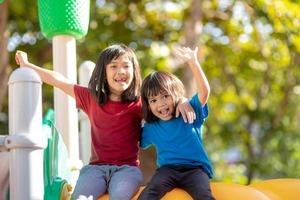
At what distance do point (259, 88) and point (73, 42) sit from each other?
7416mm

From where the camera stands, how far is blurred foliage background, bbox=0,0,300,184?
7102mm

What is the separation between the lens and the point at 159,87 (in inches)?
99.7

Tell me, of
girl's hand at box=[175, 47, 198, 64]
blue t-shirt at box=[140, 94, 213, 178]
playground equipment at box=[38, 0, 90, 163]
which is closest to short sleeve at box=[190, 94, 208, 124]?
blue t-shirt at box=[140, 94, 213, 178]

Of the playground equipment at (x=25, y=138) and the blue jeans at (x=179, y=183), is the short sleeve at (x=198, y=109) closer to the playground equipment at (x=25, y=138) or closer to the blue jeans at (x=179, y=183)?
the blue jeans at (x=179, y=183)

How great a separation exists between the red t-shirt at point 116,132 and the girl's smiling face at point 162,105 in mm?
163

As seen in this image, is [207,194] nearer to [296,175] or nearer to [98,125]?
[98,125]

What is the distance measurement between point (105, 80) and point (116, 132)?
0.23 metres

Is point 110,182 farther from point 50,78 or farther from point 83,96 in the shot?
point 50,78

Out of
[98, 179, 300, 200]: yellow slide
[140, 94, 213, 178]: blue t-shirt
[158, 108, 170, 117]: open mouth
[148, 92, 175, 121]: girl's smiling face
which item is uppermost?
[148, 92, 175, 121]: girl's smiling face

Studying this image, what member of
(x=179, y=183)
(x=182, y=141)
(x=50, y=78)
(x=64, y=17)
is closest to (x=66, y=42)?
(x=64, y=17)

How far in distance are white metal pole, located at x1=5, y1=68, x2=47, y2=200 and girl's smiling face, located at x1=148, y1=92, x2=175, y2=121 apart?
463mm

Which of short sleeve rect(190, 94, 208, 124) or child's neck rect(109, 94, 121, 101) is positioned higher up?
child's neck rect(109, 94, 121, 101)

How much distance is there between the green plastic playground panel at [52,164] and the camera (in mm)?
2576

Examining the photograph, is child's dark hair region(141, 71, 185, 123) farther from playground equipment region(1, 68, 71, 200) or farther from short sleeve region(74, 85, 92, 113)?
playground equipment region(1, 68, 71, 200)
